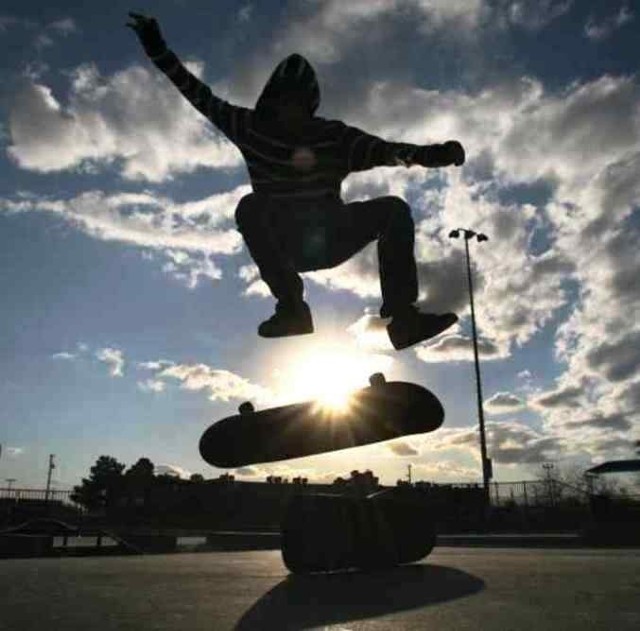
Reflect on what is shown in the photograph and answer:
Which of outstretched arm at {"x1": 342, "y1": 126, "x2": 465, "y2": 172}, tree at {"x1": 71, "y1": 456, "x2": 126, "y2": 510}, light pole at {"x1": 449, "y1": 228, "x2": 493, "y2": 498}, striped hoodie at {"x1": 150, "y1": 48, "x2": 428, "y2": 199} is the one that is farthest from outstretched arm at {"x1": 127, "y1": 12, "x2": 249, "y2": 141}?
tree at {"x1": 71, "y1": 456, "x2": 126, "y2": 510}

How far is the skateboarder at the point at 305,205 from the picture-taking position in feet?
16.1

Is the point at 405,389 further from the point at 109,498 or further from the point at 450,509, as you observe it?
the point at 109,498

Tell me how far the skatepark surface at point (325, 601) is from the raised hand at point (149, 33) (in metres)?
3.66

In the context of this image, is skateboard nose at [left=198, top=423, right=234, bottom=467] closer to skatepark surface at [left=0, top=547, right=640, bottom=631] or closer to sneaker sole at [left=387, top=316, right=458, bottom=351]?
skatepark surface at [left=0, top=547, right=640, bottom=631]

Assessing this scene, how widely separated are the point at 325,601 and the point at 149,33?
4002mm

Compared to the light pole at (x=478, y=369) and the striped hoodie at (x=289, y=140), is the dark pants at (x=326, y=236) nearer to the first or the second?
the striped hoodie at (x=289, y=140)

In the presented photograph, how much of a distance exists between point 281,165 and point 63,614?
3437mm

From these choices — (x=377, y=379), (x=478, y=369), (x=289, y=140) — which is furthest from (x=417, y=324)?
(x=478, y=369)

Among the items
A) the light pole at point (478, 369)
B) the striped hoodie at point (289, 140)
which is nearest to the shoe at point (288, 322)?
the striped hoodie at point (289, 140)

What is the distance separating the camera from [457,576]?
172 inches

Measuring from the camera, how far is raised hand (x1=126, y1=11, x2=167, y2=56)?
4922 mm

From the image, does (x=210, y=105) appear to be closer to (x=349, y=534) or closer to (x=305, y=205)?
(x=305, y=205)

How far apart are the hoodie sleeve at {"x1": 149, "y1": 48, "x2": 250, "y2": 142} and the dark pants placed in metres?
0.64

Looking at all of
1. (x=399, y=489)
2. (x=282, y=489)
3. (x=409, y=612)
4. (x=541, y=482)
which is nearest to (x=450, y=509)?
(x=541, y=482)
